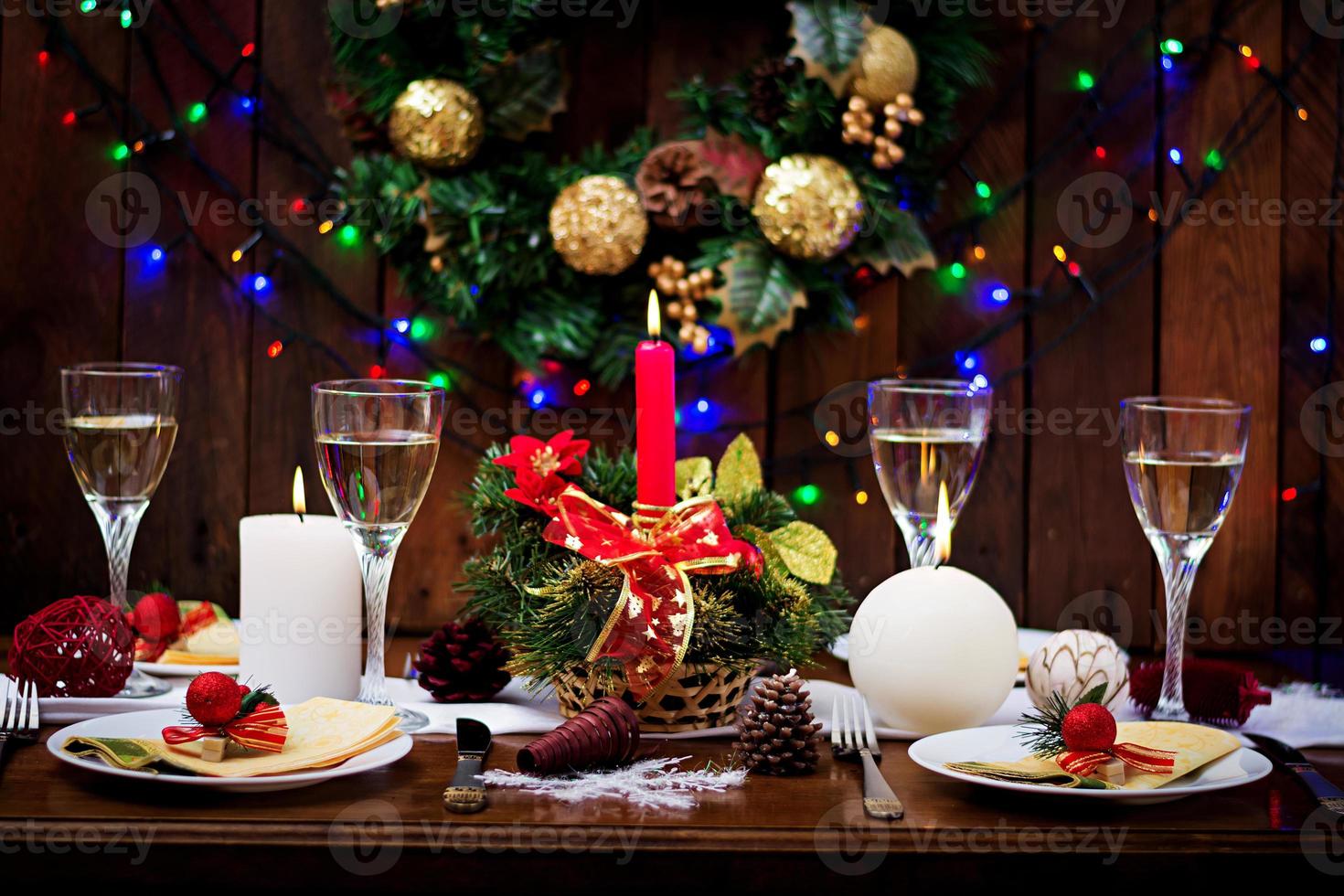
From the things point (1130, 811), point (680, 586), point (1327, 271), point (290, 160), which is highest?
point (290, 160)

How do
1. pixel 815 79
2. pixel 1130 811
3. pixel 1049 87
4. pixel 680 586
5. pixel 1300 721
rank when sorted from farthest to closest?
pixel 1049 87 → pixel 815 79 → pixel 1300 721 → pixel 680 586 → pixel 1130 811

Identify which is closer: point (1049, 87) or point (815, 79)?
point (815, 79)

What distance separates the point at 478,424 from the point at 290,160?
1.11ft

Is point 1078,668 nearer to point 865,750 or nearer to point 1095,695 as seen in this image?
point 1095,695

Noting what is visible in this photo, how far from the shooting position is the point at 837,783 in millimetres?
700

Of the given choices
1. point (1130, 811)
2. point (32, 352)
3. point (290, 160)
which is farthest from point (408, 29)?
point (1130, 811)

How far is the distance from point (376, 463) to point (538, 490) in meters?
0.13

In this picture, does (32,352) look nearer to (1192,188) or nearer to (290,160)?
(290,160)

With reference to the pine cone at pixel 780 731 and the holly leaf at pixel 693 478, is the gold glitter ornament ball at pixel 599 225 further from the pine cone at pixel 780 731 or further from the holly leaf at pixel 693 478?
the pine cone at pixel 780 731

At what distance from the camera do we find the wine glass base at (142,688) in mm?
859

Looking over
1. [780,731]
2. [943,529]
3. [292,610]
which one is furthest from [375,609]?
[943,529]

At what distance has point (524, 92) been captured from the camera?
1.17 meters

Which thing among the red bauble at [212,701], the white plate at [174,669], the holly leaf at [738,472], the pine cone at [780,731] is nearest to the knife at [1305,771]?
the pine cone at [780,731]

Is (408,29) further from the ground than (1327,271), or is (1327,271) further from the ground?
(408,29)
